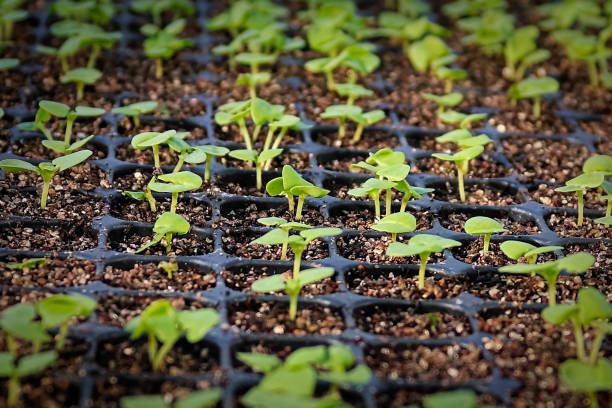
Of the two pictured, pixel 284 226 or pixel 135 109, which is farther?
pixel 135 109

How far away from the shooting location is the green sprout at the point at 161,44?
2.21 meters

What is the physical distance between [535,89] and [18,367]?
1487 millimetres

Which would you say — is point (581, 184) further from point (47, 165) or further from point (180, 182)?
point (47, 165)

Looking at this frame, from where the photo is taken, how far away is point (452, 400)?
1.15 meters

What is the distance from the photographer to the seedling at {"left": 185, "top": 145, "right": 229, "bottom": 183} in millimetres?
1729

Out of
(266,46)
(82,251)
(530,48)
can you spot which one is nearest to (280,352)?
(82,251)

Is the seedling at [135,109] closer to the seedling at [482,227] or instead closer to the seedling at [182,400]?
the seedling at [482,227]

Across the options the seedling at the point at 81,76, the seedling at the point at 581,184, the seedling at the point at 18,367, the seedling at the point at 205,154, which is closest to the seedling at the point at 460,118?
the seedling at the point at 581,184

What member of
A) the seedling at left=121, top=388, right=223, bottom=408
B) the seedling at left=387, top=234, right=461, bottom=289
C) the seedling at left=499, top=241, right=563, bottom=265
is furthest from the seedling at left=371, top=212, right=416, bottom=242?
the seedling at left=121, top=388, right=223, bottom=408

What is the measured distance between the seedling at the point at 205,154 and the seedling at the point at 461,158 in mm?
447

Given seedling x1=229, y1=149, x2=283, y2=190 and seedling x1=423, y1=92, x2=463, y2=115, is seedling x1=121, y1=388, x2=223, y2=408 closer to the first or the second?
seedling x1=229, y1=149, x2=283, y2=190

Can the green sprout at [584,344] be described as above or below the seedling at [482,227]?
below

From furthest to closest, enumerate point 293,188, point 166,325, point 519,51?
point 519,51
point 293,188
point 166,325

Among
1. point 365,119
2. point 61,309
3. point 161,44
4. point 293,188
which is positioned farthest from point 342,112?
point 61,309
